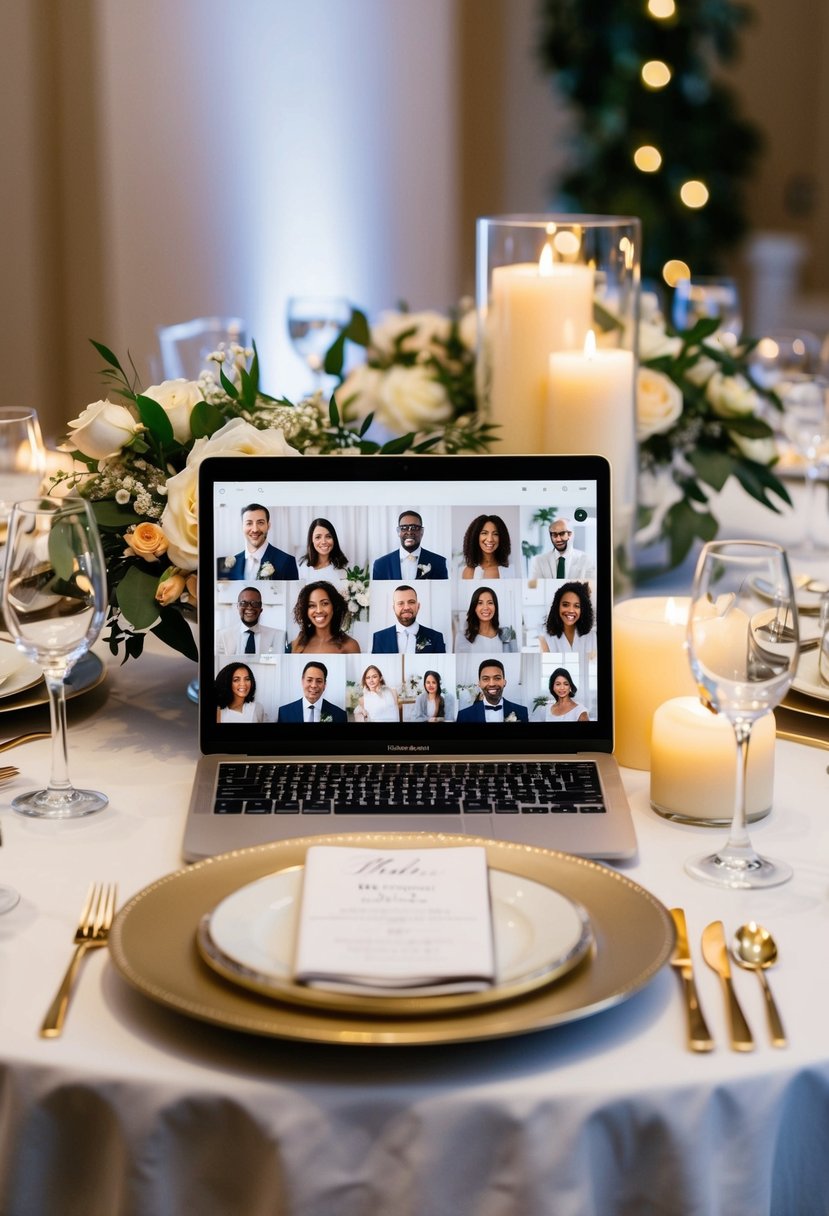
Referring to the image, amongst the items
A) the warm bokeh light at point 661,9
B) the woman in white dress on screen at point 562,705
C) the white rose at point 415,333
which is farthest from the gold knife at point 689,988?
the warm bokeh light at point 661,9

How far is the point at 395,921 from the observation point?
84 centimetres

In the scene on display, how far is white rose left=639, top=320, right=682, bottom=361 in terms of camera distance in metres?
1.79

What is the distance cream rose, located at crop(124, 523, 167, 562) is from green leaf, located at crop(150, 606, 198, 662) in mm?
58

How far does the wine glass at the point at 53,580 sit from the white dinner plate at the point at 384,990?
285 millimetres

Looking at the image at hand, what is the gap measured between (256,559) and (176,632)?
153mm

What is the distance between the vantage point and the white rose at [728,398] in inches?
69.7

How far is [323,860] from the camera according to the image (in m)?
0.91

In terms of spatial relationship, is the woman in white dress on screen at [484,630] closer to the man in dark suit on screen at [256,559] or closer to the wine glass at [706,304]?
the man in dark suit on screen at [256,559]

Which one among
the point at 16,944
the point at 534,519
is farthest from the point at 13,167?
the point at 16,944

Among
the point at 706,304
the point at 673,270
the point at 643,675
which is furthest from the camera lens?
the point at 673,270

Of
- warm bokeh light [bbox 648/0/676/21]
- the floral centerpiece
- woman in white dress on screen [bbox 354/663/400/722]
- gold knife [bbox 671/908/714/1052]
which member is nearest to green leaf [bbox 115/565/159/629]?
the floral centerpiece

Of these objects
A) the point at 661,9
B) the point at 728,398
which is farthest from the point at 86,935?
the point at 661,9

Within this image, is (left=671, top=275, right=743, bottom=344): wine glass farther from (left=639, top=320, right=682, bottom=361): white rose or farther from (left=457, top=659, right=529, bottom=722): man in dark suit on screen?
(left=457, top=659, right=529, bottom=722): man in dark suit on screen

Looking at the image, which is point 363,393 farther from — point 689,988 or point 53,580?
point 689,988
